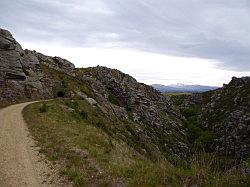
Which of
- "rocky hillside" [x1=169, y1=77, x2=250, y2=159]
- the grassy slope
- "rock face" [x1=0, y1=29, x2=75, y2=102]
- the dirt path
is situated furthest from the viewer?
"rocky hillside" [x1=169, y1=77, x2=250, y2=159]

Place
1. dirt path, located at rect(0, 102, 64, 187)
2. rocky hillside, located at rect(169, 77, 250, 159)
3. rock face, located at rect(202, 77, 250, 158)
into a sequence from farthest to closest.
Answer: rocky hillside, located at rect(169, 77, 250, 159) → rock face, located at rect(202, 77, 250, 158) → dirt path, located at rect(0, 102, 64, 187)

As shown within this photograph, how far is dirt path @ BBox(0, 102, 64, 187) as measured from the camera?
1838 cm

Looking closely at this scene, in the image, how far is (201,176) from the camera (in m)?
16.6

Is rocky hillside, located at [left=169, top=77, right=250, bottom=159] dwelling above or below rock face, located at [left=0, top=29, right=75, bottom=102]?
below

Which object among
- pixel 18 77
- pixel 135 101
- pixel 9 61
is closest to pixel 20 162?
pixel 18 77

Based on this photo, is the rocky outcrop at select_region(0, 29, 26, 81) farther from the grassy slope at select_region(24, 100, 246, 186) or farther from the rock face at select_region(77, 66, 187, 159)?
the grassy slope at select_region(24, 100, 246, 186)

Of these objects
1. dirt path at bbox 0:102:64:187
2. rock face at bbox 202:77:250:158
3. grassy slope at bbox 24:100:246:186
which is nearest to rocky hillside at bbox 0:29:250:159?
rock face at bbox 202:77:250:158

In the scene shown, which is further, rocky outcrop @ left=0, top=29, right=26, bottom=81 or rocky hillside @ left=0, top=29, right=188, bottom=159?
rocky outcrop @ left=0, top=29, right=26, bottom=81

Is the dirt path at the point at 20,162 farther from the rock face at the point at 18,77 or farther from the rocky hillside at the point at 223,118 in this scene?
the rocky hillside at the point at 223,118

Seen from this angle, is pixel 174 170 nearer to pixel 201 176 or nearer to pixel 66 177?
pixel 201 176

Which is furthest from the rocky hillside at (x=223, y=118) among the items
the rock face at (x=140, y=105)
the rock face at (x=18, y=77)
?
the rock face at (x=18, y=77)

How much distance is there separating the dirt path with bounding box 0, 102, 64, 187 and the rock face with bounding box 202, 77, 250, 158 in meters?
50.1

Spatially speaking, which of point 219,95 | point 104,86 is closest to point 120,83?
point 104,86

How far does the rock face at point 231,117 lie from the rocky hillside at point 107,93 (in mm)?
9517
